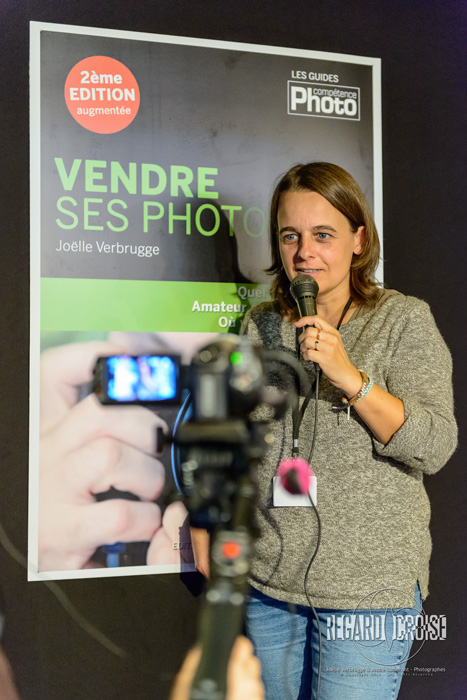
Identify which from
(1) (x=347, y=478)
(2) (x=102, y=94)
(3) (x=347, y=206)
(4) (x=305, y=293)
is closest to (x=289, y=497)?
(1) (x=347, y=478)

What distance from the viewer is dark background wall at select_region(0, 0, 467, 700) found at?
186cm

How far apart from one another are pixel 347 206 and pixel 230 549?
1.04 metres

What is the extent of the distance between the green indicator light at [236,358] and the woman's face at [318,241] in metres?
0.80

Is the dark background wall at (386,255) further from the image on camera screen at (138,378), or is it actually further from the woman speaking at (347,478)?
the image on camera screen at (138,378)

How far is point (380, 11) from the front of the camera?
2.14m

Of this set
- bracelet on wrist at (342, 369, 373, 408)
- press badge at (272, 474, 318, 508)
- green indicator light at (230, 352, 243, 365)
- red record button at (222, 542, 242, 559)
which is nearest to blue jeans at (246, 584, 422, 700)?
press badge at (272, 474, 318, 508)

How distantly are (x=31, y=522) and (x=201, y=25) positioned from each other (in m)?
1.59

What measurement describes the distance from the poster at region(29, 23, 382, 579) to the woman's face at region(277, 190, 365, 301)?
47cm

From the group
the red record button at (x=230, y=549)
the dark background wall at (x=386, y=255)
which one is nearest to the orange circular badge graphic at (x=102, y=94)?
the dark background wall at (x=386, y=255)

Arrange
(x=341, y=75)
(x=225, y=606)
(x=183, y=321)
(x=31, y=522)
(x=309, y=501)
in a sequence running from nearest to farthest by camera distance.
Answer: (x=225, y=606) → (x=309, y=501) → (x=31, y=522) → (x=183, y=321) → (x=341, y=75)

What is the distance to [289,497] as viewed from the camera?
148 centimetres

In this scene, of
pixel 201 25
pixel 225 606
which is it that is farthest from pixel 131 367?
pixel 201 25

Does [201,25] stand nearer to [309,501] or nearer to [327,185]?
[327,185]

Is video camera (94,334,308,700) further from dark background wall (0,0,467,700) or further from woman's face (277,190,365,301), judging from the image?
dark background wall (0,0,467,700)
